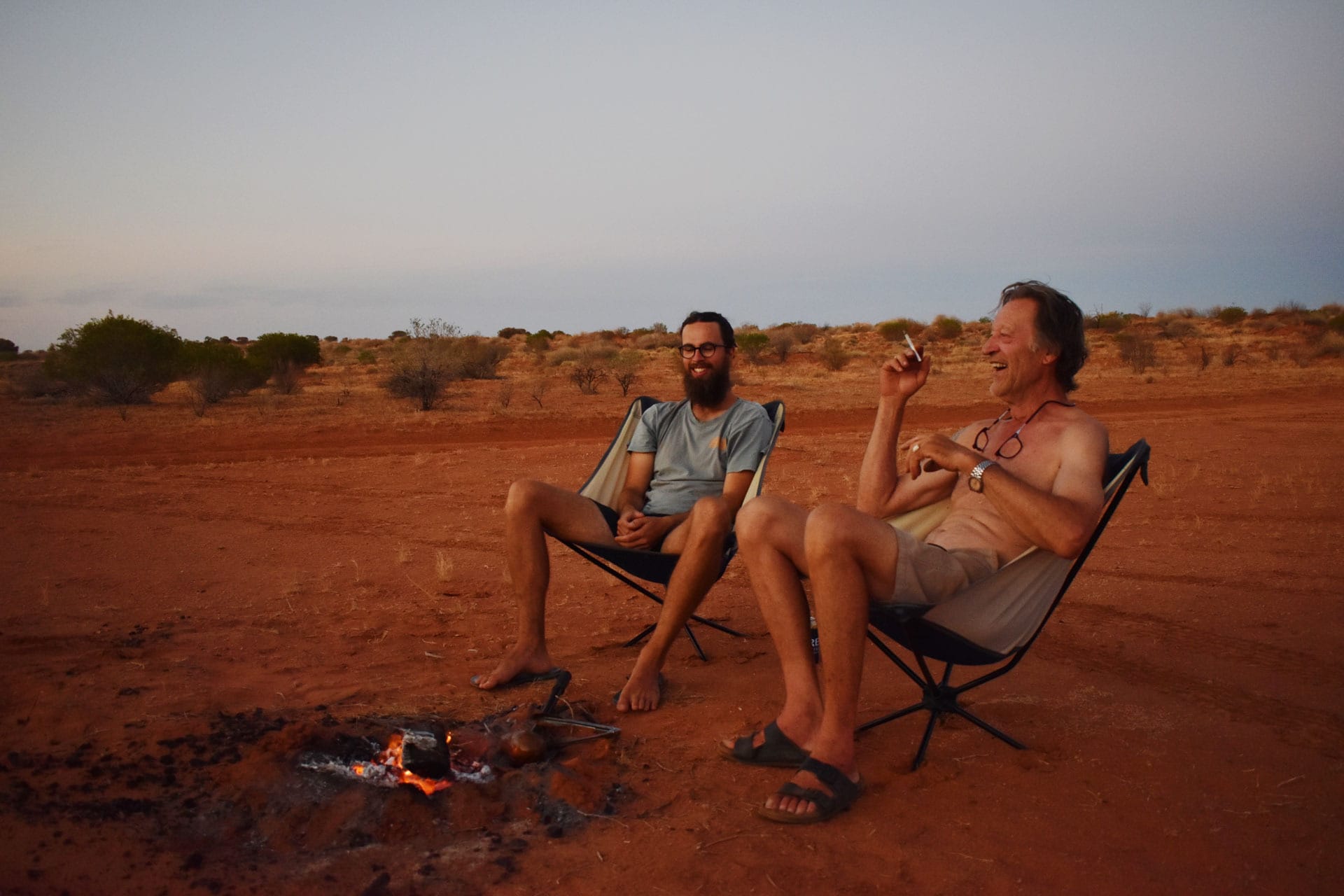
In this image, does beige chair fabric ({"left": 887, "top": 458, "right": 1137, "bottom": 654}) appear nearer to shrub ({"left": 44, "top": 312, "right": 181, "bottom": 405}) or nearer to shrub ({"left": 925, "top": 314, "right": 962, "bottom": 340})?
shrub ({"left": 44, "top": 312, "right": 181, "bottom": 405})

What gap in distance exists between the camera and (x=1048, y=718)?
11.2 ft

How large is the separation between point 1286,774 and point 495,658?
115 inches

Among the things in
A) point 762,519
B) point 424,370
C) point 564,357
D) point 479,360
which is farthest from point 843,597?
point 564,357

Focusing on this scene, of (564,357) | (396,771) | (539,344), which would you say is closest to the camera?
(396,771)

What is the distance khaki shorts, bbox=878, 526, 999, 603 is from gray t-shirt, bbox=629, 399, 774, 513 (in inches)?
43.3

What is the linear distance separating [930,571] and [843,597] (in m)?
0.29

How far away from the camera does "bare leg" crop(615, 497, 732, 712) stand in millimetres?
3414

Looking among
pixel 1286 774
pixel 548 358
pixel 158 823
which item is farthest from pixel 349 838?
pixel 548 358

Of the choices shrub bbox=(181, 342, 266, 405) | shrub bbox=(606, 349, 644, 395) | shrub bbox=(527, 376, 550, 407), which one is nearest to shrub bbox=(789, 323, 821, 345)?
shrub bbox=(606, 349, 644, 395)

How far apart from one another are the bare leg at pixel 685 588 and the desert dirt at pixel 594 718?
0.11 meters

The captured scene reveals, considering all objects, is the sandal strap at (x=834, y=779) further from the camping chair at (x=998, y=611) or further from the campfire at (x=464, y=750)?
the campfire at (x=464, y=750)

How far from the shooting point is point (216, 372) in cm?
1738

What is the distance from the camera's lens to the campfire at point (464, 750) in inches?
115

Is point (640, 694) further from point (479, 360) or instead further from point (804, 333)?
point (804, 333)
